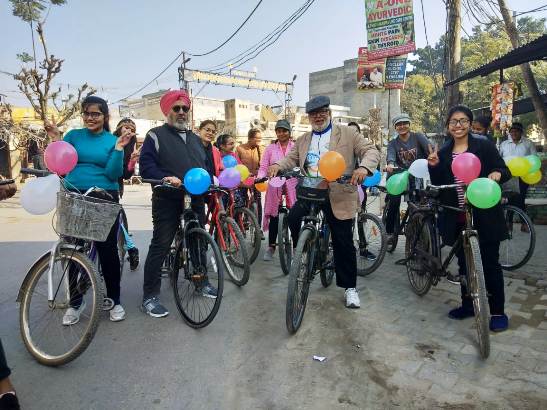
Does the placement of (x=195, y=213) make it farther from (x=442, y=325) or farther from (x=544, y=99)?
(x=544, y=99)

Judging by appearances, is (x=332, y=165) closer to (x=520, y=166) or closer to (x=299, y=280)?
(x=299, y=280)

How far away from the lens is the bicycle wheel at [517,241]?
494cm

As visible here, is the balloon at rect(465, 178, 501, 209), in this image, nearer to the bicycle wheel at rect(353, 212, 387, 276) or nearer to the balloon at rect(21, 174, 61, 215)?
the bicycle wheel at rect(353, 212, 387, 276)

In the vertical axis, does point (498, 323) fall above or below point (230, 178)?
below

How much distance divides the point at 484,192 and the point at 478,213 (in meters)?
0.33

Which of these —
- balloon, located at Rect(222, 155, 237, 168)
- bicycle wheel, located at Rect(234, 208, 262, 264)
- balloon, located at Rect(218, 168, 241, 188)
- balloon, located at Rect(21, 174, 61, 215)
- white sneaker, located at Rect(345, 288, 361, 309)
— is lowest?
white sneaker, located at Rect(345, 288, 361, 309)

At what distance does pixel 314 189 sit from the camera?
3.62 metres

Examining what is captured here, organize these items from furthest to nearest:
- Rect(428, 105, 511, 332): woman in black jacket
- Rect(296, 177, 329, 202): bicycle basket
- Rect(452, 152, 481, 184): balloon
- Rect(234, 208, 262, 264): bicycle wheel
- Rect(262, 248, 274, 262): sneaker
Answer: Rect(262, 248, 274, 262): sneaker
Rect(234, 208, 262, 264): bicycle wheel
Rect(296, 177, 329, 202): bicycle basket
Rect(428, 105, 511, 332): woman in black jacket
Rect(452, 152, 481, 184): balloon

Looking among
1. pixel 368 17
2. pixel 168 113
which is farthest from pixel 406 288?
pixel 368 17

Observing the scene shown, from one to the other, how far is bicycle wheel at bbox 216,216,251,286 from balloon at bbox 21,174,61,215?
1.93m

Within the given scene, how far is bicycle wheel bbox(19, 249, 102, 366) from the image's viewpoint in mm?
2814

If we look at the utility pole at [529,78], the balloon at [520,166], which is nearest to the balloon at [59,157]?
the balloon at [520,166]

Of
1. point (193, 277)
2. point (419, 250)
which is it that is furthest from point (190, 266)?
point (419, 250)

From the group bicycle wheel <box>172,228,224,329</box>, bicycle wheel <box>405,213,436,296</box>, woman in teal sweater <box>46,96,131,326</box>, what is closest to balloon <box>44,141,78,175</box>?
woman in teal sweater <box>46,96,131,326</box>
